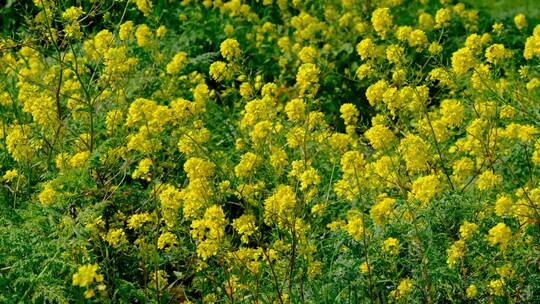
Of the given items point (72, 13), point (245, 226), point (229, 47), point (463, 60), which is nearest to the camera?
point (245, 226)

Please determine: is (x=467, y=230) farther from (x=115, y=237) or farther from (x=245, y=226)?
(x=115, y=237)

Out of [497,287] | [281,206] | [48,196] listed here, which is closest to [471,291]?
[497,287]

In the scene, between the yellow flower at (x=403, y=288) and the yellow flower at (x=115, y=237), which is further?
the yellow flower at (x=115, y=237)

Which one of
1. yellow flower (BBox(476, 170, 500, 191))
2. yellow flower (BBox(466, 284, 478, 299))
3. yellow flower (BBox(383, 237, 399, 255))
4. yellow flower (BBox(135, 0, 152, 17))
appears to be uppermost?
yellow flower (BBox(383, 237, 399, 255))

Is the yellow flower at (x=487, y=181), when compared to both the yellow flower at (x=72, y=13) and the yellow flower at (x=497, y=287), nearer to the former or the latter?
the yellow flower at (x=497, y=287)

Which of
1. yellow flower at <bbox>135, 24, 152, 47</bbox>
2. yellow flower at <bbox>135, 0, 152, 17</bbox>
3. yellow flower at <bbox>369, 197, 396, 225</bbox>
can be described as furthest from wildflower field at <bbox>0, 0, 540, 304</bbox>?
yellow flower at <bbox>135, 0, 152, 17</bbox>

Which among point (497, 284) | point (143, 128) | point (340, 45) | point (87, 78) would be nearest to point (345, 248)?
point (497, 284)

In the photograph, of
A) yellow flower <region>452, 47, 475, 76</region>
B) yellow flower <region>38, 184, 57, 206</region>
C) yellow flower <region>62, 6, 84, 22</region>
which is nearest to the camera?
yellow flower <region>38, 184, 57, 206</region>

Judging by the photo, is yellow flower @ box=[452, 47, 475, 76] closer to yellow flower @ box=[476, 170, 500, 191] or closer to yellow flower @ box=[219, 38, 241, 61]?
yellow flower @ box=[476, 170, 500, 191]

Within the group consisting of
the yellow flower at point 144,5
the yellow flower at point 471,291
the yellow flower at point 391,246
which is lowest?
the yellow flower at point 144,5

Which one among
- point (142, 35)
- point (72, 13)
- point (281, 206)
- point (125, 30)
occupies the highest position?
point (72, 13)

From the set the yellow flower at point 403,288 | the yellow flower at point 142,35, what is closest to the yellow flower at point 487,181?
the yellow flower at point 403,288

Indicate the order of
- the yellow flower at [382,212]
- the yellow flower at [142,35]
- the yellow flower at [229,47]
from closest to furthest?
the yellow flower at [382,212] → the yellow flower at [229,47] → the yellow flower at [142,35]

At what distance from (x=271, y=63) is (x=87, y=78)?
1427 millimetres
